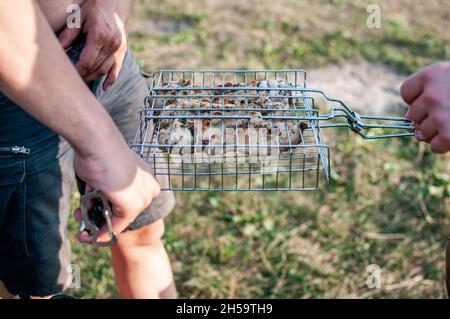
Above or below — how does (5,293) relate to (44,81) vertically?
below

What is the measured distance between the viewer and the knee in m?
2.00

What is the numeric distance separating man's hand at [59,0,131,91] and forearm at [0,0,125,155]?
36cm

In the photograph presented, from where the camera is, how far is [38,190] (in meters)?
1.60

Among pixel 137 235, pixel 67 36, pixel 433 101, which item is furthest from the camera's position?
pixel 137 235

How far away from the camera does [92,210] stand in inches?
48.7

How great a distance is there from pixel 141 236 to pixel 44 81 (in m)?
1.02

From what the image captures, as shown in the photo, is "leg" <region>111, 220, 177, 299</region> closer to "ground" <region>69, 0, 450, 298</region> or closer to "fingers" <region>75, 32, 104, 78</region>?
"ground" <region>69, 0, 450, 298</region>

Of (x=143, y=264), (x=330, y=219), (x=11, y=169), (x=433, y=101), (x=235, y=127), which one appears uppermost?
(x=433, y=101)

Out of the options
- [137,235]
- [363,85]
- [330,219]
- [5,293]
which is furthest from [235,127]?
[363,85]

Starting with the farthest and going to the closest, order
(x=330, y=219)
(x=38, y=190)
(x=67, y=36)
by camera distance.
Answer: (x=330, y=219), (x=38, y=190), (x=67, y=36)

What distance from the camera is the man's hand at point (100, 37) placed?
4.88 feet

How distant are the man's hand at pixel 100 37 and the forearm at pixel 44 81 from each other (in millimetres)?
363

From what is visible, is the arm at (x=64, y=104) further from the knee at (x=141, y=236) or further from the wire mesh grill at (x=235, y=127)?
the knee at (x=141, y=236)

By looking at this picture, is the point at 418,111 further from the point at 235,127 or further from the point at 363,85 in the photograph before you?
the point at 363,85
